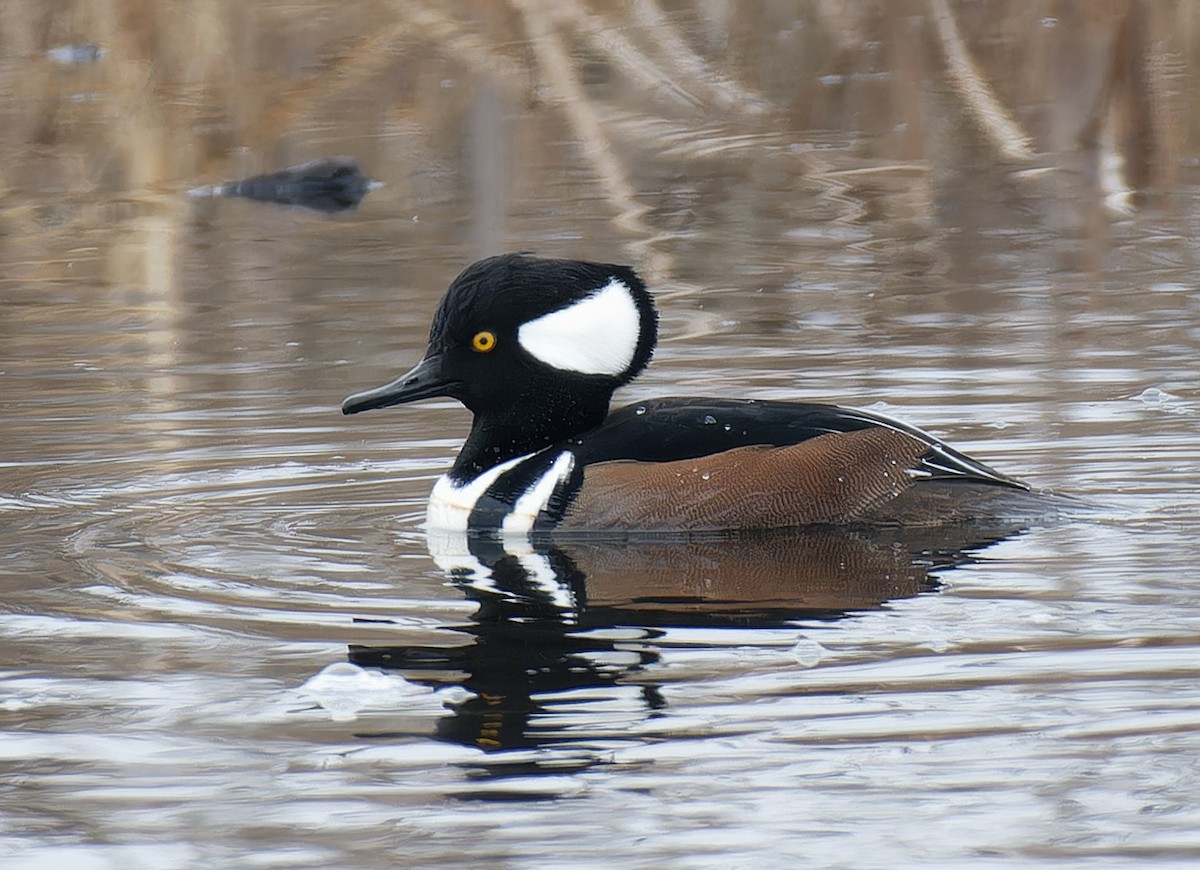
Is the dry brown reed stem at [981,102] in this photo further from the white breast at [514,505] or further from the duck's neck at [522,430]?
the white breast at [514,505]

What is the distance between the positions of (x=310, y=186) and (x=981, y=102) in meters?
4.50

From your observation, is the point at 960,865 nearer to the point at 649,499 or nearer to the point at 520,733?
the point at 520,733

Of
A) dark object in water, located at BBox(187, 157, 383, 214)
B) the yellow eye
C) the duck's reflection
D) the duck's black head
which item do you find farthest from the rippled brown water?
the yellow eye

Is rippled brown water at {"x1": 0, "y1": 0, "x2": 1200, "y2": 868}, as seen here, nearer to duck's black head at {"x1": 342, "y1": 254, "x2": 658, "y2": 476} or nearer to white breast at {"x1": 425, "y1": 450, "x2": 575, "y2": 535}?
white breast at {"x1": 425, "y1": 450, "x2": 575, "y2": 535}

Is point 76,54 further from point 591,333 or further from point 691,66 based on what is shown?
point 591,333

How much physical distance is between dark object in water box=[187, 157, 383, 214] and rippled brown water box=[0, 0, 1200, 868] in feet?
1.06

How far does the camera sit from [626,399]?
8.36 m

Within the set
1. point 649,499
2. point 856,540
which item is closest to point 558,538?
point 649,499

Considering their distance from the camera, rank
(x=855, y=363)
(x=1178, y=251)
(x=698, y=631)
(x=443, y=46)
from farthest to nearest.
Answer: (x=443, y=46) < (x=1178, y=251) < (x=855, y=363) < (x=698, y=631)

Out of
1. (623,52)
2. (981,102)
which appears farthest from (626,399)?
(981,102)

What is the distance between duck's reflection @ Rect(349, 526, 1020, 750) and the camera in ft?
14.7

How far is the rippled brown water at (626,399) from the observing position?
12.8 ft

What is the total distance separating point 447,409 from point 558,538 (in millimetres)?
2018

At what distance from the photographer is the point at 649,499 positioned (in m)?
6.23
